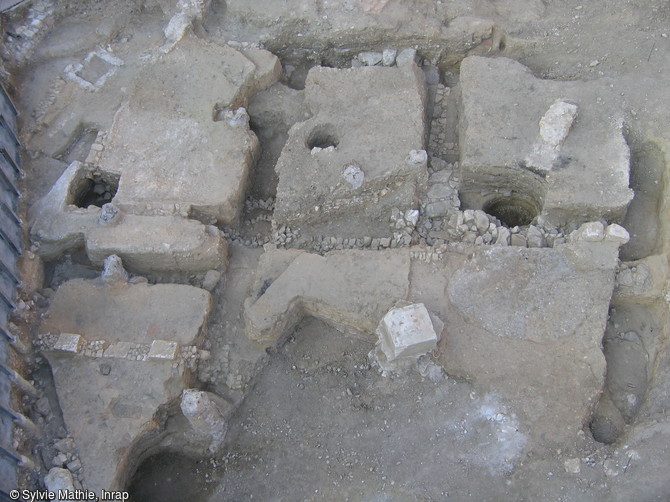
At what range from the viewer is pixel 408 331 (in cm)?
520

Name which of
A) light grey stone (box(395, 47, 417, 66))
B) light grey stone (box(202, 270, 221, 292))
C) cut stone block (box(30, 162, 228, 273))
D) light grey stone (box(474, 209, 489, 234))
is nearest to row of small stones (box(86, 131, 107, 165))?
cut stone block (box(30, 162, 228, 273))

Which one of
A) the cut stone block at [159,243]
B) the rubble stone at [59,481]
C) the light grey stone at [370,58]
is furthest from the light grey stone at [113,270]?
the light grey stone at [370,58]

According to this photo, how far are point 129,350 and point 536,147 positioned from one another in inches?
172

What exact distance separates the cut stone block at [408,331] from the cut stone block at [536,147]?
1794 mm

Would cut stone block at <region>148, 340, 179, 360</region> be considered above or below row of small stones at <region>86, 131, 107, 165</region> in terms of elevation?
below

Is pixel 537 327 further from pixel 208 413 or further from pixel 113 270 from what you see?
pixel 113 270

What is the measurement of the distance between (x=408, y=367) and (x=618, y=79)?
3.84 metres

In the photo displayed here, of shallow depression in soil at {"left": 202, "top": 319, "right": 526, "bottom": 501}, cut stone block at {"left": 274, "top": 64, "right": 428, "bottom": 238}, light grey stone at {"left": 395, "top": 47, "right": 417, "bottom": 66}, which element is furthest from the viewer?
light grey stone at {"left": 395, "top": 47, "right": 417, "bottom": 66}

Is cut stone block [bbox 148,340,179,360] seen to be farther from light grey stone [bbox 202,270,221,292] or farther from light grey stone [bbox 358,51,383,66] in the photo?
light grey stone [bbox 358,51,383,66]

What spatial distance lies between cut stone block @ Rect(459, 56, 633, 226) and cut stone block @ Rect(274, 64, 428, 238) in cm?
59

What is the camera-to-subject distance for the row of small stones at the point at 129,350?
5.55 meters

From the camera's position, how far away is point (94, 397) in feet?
17.7

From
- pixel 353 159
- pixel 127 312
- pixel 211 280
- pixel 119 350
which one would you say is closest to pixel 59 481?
pixel 119 350

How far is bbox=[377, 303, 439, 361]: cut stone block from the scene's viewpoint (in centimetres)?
518
